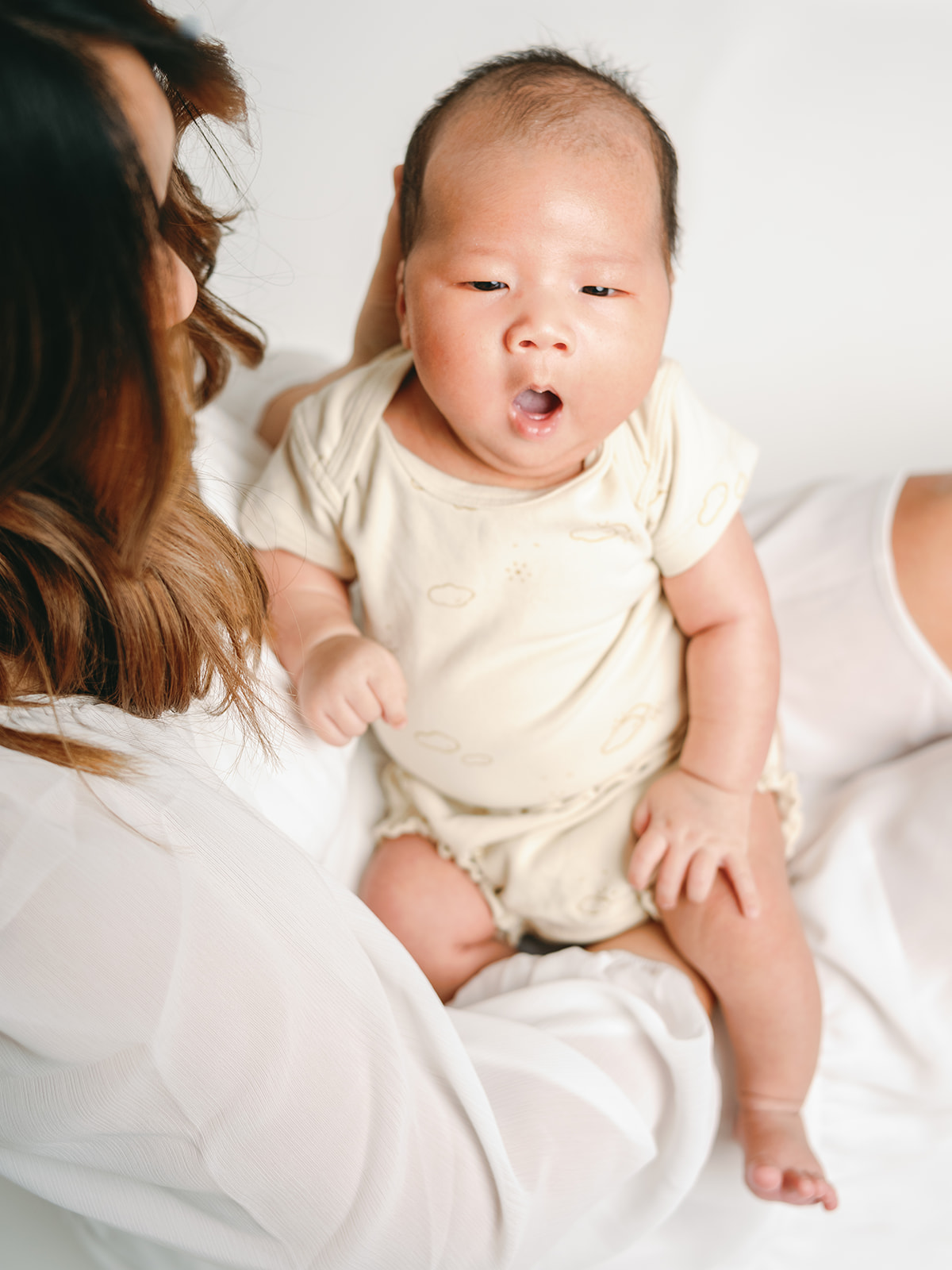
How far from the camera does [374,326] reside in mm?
908

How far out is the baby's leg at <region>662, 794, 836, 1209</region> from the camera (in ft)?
2.42

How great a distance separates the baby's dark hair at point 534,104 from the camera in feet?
2.14

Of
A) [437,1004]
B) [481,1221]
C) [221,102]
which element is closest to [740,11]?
[221,102]

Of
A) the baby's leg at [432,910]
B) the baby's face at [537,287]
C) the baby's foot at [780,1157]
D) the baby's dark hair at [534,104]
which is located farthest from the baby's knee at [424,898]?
the baby's dark hair at [534,104]

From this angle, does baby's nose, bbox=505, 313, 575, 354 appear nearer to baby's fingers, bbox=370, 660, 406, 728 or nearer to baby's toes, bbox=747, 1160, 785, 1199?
baby's fingers, bbox=370, 660, 406, 728

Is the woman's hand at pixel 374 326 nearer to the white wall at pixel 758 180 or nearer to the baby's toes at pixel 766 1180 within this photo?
the white wall at pixel 758 180

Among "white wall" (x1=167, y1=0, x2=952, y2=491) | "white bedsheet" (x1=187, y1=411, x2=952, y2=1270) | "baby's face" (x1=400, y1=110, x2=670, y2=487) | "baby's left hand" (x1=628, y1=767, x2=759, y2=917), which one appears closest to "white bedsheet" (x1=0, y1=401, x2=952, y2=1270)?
"white bedsheet" (x1=187, y1=411, x2=952, y2=1270)

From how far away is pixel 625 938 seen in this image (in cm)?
88

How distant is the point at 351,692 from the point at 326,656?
45 mm

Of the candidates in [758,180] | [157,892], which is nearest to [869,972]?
[157,892]

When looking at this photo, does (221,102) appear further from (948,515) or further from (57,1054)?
(948,515)

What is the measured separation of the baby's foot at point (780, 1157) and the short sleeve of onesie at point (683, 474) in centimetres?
45

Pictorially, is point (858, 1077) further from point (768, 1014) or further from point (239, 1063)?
point (239, 1063)

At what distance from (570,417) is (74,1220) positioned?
73cm
